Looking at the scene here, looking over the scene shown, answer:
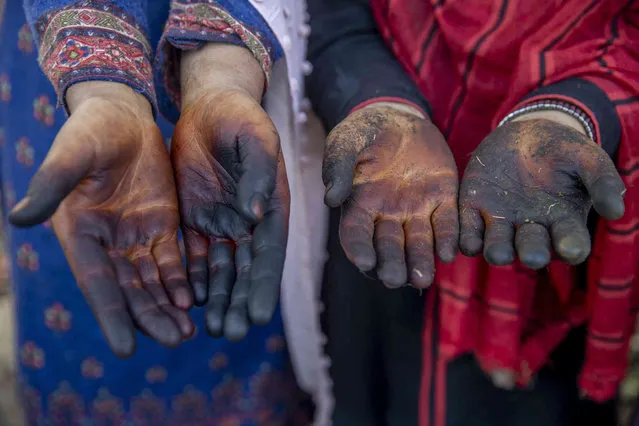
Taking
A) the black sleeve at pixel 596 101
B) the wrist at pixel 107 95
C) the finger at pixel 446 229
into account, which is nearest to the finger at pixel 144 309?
the wrist at pixel 107 95

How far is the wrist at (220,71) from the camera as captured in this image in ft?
2.74

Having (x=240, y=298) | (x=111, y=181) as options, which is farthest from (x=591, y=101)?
(x=111, y=181)

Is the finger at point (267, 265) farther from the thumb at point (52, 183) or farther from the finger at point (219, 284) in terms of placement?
the thumb at point (52, 183)

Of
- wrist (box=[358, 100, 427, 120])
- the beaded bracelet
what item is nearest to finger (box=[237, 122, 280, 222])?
wrist (box=[358, 100, 427, 120])

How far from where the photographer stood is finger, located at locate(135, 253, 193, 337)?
0.68 meters

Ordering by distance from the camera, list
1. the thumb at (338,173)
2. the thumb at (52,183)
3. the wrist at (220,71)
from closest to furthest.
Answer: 1. the thumb at (52,183)
2. the thumb at (338,173)
3. the wrist at (220,71)

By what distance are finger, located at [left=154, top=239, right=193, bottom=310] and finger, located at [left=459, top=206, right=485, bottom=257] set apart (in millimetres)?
345

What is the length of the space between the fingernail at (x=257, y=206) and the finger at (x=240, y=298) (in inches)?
3.0

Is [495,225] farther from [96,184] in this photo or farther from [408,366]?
[96,184]

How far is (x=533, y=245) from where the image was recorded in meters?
0.67

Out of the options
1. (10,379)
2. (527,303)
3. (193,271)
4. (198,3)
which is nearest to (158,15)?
(198,3)

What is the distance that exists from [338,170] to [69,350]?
63 cm

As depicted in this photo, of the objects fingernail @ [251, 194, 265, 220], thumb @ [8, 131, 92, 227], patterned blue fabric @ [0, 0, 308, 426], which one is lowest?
patterned blue fabric @ [0, 0, 308, 426]

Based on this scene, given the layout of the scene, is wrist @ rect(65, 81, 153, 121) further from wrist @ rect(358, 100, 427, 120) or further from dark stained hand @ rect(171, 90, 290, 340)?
wrist @ rect(358, 100, 427, 120)
